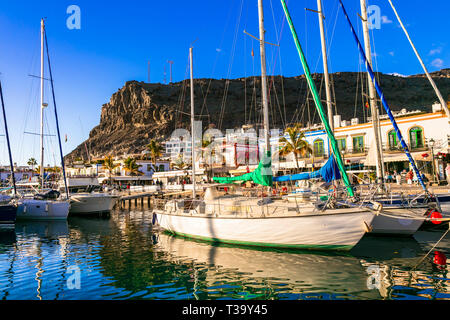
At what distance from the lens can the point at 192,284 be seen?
10.7 meters

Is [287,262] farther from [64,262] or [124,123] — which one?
[124,123]

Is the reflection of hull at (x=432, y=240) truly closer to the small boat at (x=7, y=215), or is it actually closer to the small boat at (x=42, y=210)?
the small boat at (x=7, y=215)

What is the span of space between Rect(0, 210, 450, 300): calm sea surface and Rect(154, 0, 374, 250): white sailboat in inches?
23.4

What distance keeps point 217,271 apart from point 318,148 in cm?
3053

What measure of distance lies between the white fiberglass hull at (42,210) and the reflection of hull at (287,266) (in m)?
17.0

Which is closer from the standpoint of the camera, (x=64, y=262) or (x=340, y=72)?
(x=64, y=262)

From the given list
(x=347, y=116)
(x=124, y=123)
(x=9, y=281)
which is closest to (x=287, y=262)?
(x=9, y=281)

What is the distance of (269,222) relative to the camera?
14211mm

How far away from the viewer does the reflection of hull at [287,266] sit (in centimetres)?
1025

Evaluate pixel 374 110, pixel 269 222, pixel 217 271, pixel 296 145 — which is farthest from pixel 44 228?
pixel 296 145

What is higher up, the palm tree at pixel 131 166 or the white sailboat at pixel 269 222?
the palm tree at pixel 131 166

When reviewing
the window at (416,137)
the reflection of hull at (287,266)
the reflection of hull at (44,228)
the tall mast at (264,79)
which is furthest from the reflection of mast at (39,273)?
the window at (416,137)

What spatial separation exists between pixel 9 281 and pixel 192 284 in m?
6.79

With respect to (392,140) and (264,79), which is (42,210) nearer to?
(264,79)
